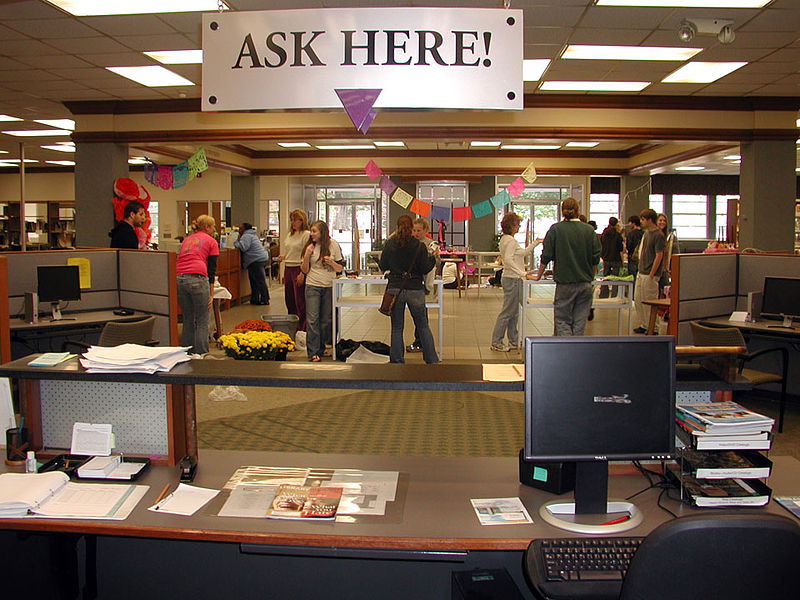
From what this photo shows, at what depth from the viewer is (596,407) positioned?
74.3 inches

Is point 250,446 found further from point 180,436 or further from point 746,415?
point 746,415

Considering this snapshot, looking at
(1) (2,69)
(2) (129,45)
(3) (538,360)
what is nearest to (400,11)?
(3) (538,360)

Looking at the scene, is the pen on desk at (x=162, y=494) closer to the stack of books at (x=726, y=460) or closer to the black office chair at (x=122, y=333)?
the stack of books at (x=726, y=460)

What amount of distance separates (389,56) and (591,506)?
4.74 feet

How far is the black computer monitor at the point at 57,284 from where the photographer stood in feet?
18.1

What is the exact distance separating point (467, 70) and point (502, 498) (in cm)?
130

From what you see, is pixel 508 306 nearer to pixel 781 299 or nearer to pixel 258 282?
pixel 781 299

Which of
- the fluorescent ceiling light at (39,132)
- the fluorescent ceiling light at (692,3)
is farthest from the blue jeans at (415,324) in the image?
the fluorescent ceiling light at (39,132)

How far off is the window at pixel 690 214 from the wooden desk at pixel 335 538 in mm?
19185

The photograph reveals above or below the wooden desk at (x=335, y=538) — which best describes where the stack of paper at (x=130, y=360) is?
above

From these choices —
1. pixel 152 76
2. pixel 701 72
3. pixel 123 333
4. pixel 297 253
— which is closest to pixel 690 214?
pixel 701 72

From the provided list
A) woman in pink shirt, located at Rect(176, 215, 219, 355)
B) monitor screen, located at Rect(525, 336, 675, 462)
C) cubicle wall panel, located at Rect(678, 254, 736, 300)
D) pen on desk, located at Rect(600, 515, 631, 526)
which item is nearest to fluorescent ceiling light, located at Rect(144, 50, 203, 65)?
woman in pink shirt, located at Rect(176, 215, 219, 355)

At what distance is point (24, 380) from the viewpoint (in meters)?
2.38

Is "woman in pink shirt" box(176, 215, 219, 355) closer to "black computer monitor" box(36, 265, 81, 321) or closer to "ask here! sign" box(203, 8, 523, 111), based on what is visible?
"black computer monitor" box(36, 265, 81, 321)
